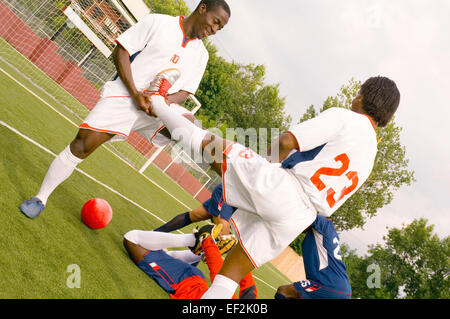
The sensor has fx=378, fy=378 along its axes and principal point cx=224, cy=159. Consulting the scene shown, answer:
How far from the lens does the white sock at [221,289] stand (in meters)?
2.59

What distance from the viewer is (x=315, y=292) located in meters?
4.59

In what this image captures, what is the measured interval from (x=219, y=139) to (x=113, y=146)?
35.5 ft

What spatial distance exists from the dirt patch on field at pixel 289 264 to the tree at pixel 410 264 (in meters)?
7.72

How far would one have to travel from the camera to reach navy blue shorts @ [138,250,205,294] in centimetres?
400

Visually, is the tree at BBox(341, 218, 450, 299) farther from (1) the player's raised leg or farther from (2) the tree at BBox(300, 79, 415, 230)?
(1) the player's raised leg

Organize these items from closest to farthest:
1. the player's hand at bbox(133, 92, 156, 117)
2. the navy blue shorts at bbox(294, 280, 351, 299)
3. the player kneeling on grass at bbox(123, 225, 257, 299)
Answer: the player's hand at bbox(133, 92, 156, 117) < the player kneeling on grass at bbox(123, 225, 257, 299) < the navy blue shorts at bbox(294, 280, 351, 299)

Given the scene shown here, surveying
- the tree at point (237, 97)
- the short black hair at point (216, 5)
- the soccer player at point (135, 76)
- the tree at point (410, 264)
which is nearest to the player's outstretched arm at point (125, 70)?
the soccer player at point (135, 76)

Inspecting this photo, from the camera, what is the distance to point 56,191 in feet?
14.9

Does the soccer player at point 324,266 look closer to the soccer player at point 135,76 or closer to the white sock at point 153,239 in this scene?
the white sock at point 153,239

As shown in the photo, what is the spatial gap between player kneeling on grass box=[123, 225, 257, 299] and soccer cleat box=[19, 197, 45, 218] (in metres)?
0.99

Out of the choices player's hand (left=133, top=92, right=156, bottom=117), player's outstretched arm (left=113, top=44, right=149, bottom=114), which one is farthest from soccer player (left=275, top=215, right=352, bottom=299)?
player's outstretched arm (left=113, top=44, right=149, bottom=114)

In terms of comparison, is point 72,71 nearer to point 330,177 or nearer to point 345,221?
point 330,177

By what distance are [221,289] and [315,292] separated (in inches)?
94.2
